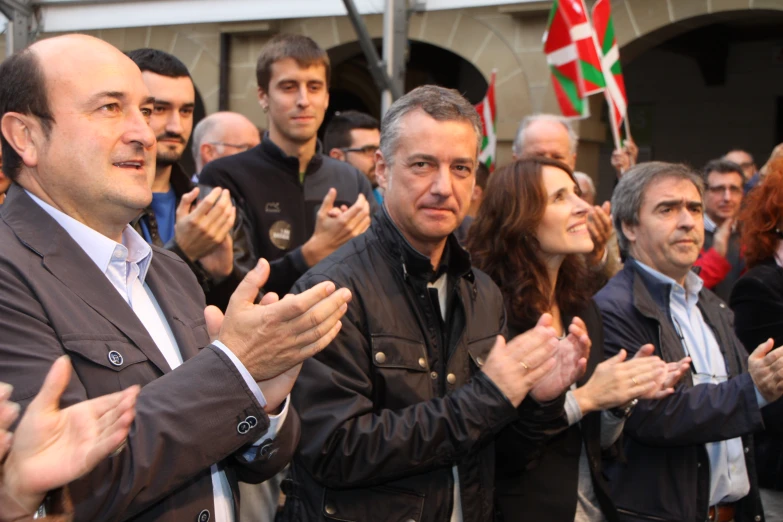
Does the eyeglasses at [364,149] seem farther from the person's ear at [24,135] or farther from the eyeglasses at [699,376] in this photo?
the person's ear at [24,135]

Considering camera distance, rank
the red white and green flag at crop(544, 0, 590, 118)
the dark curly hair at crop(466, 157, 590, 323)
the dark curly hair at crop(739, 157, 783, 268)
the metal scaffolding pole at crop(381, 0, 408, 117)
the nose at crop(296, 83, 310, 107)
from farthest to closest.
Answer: the metal scaffolding pole at crop(381, 0, 408, 117)
the red white and green flag at crop(544, 0, 590, 118)
the nose at crop(296, 83, 310, 107)
the dark curly hair at crop(739, 157, 783, 268)
the dark curly hair at crop(466, 157, 590, 323)

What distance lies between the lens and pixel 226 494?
6.47 feet

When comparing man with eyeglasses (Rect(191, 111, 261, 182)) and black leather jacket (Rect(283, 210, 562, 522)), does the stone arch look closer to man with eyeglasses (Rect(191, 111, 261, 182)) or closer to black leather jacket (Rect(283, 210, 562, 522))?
man with eyeglasses (Rect(191, 111, 261, 182))

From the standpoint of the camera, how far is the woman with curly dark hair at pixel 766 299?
11.4 feet

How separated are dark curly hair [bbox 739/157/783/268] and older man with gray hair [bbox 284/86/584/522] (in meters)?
1.56

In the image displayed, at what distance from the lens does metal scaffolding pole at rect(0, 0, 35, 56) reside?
5.50 m

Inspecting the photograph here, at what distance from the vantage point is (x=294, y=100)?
12.5 feet

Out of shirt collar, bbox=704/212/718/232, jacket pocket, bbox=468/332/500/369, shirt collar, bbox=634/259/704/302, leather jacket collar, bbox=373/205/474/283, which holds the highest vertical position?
leather jacket collar, bbox=373/205/474/283

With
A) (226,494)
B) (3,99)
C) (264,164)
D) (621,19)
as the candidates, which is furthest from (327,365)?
(621,19)

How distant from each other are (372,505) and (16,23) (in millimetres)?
4632

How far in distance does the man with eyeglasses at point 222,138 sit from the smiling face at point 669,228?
2.57 meters

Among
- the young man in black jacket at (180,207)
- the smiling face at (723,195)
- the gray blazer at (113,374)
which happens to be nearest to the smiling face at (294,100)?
the young man in black jacket at (180,207)

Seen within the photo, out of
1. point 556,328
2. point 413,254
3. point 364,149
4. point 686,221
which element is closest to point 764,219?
point 686,221

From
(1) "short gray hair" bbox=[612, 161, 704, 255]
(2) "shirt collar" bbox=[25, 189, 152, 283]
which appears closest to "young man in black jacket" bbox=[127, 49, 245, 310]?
(2) "shirt collar" bbox=[25, 189, 152, 283]
